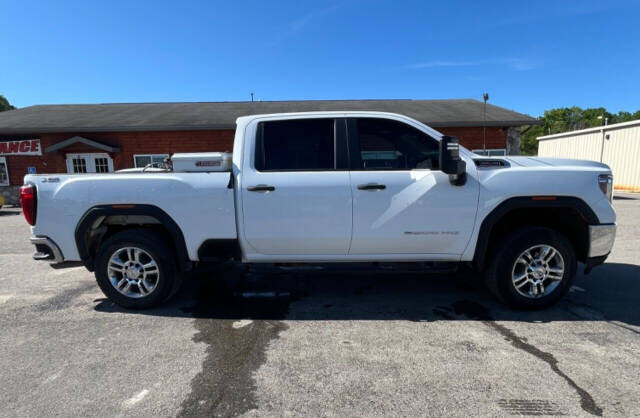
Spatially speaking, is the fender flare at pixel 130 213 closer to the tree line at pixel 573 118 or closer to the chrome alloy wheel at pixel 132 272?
the chrome alloy wheel at pixel 132 272

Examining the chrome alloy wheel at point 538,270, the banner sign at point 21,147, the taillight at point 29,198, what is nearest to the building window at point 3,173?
the banner sign at point 21,147

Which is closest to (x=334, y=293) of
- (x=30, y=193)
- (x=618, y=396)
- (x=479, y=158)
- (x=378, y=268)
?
(x=378, y=268)

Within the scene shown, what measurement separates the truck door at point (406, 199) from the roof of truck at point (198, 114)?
1109cm

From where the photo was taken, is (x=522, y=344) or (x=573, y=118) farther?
(x=573, y=118)

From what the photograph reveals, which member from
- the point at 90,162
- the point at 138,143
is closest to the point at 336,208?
the point at 138,143

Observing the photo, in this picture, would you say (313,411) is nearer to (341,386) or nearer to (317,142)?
(341,386)

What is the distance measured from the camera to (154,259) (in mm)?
3471

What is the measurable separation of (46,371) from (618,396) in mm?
4179

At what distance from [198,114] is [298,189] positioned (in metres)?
14.4

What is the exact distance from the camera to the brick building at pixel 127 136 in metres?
13.8

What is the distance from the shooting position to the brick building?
13844 millimetres

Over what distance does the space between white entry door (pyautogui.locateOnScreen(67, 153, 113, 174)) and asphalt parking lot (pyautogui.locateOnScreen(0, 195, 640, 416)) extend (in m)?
12.1

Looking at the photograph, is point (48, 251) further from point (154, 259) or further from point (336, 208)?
point (336, 208)

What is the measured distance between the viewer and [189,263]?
139 inches
